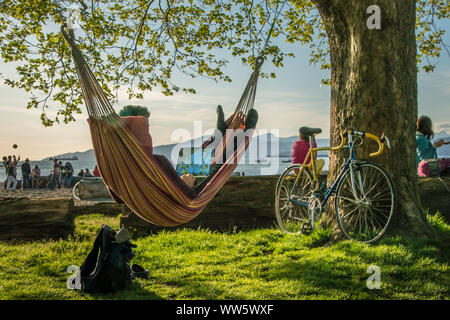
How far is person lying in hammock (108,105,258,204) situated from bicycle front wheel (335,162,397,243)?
3.82 feet

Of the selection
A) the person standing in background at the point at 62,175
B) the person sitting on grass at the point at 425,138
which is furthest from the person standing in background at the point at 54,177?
the person sitting on grass at the point at 425,138

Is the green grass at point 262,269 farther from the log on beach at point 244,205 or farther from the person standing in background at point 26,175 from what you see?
the person standing in background at point 26,175

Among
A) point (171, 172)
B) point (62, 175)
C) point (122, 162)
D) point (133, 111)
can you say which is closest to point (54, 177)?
point (62, 175)

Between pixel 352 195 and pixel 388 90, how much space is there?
36.7 inches

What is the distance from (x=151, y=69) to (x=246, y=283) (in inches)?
211

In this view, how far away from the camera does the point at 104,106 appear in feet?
10.5

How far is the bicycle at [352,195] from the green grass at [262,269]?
0.55 feet

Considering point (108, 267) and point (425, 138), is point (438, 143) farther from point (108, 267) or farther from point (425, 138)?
point (108, 267)

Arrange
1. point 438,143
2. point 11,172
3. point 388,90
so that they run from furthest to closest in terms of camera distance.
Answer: point 11,172
point 438,143
point 388,90

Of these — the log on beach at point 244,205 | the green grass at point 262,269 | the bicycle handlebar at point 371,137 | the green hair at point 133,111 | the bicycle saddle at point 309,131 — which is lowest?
the green grass at point 262,269

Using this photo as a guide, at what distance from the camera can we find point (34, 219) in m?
5.04

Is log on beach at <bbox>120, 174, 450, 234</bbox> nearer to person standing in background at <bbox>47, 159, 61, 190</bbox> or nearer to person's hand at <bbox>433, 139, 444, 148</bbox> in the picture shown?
person's hand at <bbox>433, 139, 444, 148</bbox>

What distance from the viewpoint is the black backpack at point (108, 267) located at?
2.77 m

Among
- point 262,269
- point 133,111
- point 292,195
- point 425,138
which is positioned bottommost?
point 262,269
